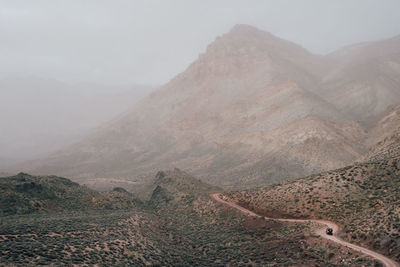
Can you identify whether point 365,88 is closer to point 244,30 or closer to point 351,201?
point 351,201

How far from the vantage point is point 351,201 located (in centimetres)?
2444

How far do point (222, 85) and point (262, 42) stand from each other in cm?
4277

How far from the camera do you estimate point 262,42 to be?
148m

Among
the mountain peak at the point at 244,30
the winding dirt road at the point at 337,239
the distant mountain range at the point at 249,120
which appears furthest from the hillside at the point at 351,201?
the mountain peak at the point at 244,30

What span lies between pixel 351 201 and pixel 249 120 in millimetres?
66813

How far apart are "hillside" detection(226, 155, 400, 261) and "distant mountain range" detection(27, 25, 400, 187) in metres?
26.4

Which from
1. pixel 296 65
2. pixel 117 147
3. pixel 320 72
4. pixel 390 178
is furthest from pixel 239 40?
pixel 390 178

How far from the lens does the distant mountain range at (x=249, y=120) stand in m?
62.9

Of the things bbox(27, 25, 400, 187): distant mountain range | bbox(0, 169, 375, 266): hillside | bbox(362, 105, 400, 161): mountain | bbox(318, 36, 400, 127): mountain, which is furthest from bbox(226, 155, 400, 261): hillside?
bbox(318, 36, 400, 127): mountain

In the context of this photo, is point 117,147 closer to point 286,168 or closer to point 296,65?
point 286,168

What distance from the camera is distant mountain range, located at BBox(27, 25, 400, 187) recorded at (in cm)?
6294

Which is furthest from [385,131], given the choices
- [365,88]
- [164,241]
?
[164,241]

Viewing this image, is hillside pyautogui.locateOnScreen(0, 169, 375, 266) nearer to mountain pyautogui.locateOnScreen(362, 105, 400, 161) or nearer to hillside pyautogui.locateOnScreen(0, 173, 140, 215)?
hillside pyautogui.locateOnScreen(0, 173, 140, 215)

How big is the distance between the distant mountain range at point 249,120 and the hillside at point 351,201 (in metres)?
26.4
